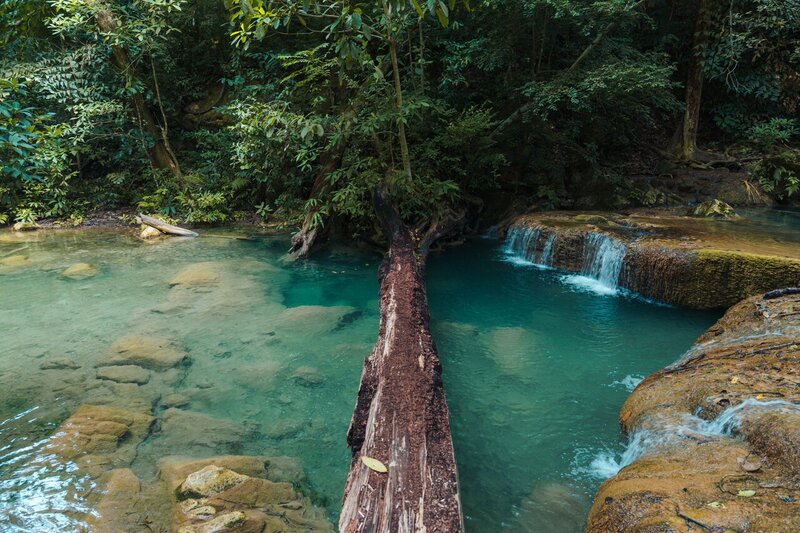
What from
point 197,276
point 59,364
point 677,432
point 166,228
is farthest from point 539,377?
point 166,228

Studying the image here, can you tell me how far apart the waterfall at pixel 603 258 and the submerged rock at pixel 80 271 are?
853cm

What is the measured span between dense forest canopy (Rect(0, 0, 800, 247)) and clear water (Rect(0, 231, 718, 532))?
2141mm

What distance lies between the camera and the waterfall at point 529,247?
26.5 ft

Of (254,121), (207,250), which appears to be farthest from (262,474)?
(207,250)

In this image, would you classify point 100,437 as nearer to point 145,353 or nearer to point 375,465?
point 145,353

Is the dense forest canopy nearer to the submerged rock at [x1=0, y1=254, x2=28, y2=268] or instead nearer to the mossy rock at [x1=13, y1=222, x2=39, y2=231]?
the mossy rock at [x1=13, y1=222, x2=39, y2=231]

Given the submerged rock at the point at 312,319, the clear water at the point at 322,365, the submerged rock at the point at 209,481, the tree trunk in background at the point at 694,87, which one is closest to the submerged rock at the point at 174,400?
the clear water at the point at 322,365

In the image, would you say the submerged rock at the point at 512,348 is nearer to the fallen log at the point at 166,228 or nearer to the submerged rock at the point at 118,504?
the submerged rock at the point at 118,504

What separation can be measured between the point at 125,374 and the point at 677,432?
4.82 meters

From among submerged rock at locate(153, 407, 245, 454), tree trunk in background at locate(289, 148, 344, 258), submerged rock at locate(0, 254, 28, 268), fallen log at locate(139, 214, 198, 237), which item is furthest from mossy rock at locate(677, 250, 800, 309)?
submerged rock at locate(0, 254, 28, 268)

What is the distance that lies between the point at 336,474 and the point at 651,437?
2201 mm

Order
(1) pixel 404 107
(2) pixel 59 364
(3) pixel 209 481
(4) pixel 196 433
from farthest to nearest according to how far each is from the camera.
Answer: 1. (1) pixel 404 107
2. (2) pixel 59 364
3. (4) pixel 196 433
4. (3) pixel 209 481

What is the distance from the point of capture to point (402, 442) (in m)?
2.58

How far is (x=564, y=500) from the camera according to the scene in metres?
2.93
